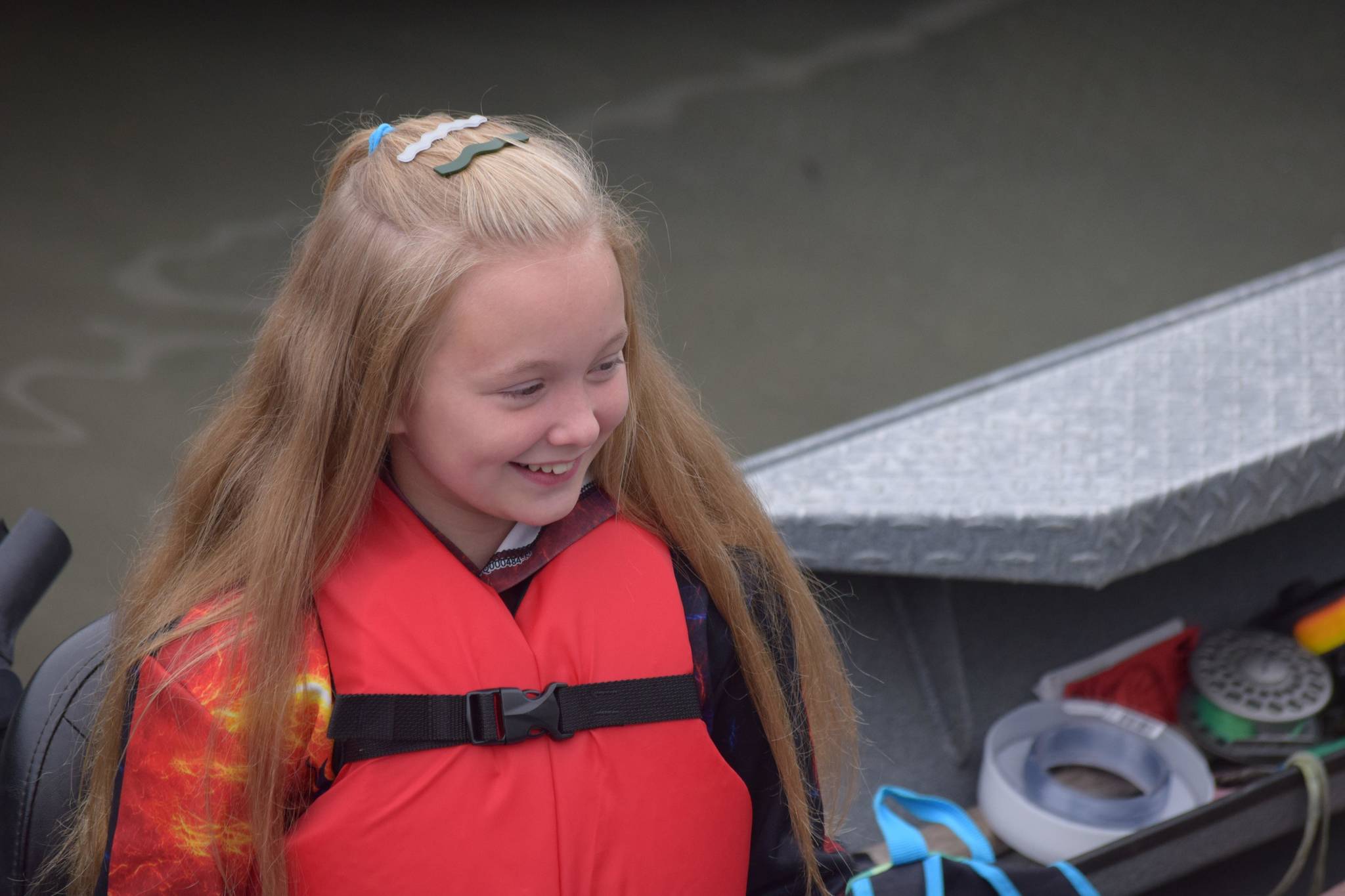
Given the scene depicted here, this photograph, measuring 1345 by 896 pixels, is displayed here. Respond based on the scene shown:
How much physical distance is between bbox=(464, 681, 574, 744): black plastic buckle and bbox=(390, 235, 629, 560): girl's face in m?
0.11

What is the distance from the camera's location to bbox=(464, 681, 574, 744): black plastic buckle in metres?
0.78

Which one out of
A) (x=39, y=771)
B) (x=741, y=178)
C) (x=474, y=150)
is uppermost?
(x=741, y=178)

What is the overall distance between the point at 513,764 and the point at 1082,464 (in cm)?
75

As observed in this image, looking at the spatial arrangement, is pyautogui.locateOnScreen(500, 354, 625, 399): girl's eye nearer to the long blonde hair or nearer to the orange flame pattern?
the long blonde hair

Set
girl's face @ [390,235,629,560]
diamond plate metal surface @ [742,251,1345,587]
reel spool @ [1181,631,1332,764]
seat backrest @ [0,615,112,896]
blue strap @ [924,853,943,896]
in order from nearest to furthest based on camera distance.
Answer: girl's face @ [390,235,629,560]
seat backrest @ [0,615,112,896]
blue strap @ [924,853,943,896]
diamond plate metal surface @ [742,251,1345,587]
reel spool @ [1181,631,1332,764]

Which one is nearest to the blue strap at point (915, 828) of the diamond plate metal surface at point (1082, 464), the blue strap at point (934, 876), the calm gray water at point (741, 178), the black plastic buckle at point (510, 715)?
the blue strap at point (934, 876)

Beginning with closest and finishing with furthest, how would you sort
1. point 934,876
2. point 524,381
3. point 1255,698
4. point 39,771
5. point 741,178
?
point 524,381 < point 39,771 < point 934,876 < point 1255,698 < point 741,178

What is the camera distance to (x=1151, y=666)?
1540 mm

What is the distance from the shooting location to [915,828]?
120 cm

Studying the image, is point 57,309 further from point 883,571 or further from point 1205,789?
point 1205,789

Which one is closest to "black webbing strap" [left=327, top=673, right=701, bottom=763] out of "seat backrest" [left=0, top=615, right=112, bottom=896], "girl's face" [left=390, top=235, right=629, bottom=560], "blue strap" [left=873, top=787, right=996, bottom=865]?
"girl's face" [left=390, top=235, right=629, bottom=560]

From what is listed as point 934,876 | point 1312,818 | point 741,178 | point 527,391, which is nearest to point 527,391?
point 527,391

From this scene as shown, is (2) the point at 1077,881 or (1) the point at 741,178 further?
(1) the point at 741,178

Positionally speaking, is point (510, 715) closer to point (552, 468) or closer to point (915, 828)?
point (552, 468)
